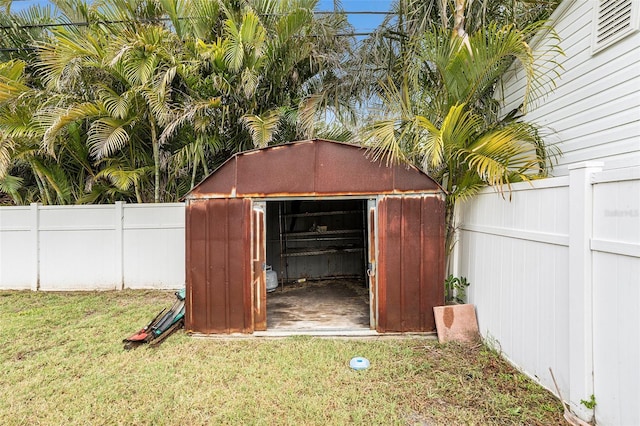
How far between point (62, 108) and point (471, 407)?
6.91m

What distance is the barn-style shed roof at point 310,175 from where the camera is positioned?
4125mm

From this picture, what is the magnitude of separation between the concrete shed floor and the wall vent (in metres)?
4.08

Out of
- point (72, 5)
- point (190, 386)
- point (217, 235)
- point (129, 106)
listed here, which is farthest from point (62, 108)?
point (190, 386)

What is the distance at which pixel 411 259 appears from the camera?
13.5ft

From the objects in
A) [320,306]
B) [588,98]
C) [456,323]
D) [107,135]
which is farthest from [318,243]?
[588,98]

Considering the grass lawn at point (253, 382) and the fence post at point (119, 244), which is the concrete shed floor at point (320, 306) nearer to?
the grass lawn at point (253, 382)

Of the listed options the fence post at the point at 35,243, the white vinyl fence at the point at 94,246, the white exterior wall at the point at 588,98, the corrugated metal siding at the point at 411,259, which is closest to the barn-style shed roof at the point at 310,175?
the corrugated metal siding at the point at 411,259

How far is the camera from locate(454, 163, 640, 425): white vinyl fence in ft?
6.59

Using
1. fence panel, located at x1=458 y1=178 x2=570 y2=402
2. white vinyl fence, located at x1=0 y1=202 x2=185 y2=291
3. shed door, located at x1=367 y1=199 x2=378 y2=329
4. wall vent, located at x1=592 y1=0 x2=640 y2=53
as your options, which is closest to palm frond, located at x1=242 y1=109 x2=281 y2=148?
white vinyl fence, located at x1=0 y1=202 x2=185 y2=291

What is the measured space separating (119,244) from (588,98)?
7.29 m

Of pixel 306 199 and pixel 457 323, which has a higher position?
Answer: pixel 306 199

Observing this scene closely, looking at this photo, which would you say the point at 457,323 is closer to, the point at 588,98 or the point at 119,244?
the point at 588,98

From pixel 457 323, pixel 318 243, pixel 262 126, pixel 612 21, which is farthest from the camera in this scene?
pixel 318 243

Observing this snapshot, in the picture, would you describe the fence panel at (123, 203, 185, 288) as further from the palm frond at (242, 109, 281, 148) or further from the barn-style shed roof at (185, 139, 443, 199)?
the barn-style shed roof at (185, 139, 443, 199)
